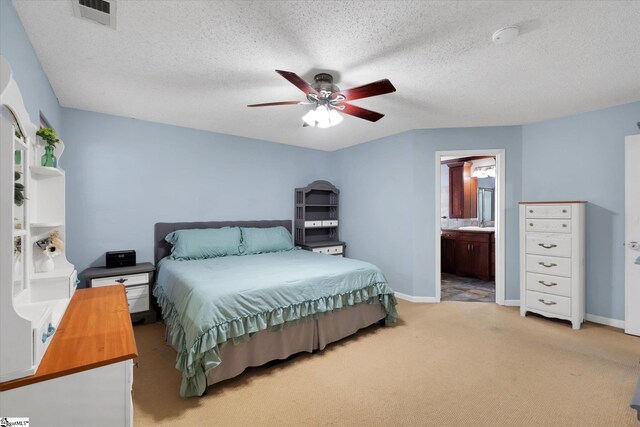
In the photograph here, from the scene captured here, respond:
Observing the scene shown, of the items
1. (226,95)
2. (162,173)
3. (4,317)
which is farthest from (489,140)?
(4,317)

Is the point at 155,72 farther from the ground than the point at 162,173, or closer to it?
farther from the ground

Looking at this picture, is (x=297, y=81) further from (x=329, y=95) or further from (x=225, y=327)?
(x=225, y=327)

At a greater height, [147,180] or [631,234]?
[147,180]

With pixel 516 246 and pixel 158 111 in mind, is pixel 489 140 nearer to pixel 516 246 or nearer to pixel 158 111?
pixel 516 246

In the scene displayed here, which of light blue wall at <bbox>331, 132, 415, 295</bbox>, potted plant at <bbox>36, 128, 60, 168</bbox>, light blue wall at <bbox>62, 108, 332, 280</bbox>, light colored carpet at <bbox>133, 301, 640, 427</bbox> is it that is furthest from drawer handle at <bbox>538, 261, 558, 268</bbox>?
potted plant at <bbox>36, 128, 60, 168</bbox>

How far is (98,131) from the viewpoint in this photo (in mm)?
3396

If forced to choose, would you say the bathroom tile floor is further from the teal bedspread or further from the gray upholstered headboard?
the gray upholstered headboard

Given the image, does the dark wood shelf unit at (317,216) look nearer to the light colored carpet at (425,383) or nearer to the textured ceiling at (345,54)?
the textured ceiling at (345,54)

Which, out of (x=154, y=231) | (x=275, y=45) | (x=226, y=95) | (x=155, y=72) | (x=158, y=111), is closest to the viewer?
(x=275, y=45)

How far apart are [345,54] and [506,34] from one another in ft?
3.35

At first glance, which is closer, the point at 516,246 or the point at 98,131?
the point at 98,131

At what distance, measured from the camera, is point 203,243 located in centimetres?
368

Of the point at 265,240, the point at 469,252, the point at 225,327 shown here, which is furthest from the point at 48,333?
the point at 469,252

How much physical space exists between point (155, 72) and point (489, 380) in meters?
3.58
